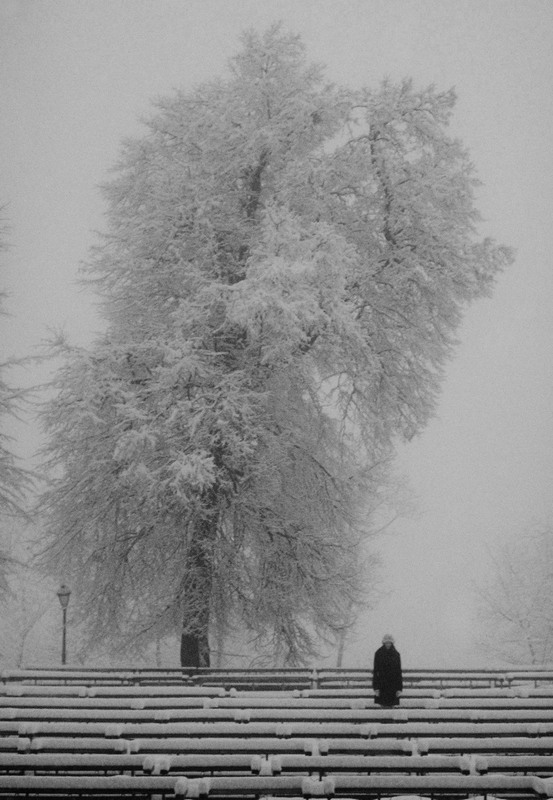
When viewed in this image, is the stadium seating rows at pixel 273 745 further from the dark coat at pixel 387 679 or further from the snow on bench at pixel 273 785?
the dark coat at pixel 387 679

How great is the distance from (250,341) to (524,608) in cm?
2397

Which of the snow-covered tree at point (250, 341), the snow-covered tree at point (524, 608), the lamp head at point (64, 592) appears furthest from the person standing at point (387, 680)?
the snow-covered tree at point (524, 608)

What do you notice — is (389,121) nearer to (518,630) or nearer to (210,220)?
(210,220)

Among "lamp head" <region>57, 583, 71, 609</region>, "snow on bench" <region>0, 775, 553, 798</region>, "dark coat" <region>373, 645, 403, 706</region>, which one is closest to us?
"snow on bench" <region>0, 775, 553, 798</region>

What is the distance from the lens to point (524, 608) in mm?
31406

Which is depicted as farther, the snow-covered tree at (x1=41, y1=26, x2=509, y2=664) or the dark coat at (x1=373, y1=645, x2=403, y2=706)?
the snow-covered tree at (x1=41, y1=26, x2=509, y2=664)

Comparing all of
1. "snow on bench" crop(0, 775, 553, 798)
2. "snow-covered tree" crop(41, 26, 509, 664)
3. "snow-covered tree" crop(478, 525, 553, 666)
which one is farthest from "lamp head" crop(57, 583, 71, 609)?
"snow-covered tree" crop(478, 525, 553, 666)

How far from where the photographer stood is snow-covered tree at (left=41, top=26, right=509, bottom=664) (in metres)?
13.7

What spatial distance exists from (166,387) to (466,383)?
187399 millimetres

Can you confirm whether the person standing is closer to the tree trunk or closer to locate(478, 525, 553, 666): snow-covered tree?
the tree trunk

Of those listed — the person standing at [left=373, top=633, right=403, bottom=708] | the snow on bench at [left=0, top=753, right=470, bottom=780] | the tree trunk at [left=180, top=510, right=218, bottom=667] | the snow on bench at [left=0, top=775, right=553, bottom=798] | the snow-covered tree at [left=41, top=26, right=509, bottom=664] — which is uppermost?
the snow-covered tree at [left=41, top=26, right=509, bottom=664]

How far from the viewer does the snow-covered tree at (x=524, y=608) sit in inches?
1171

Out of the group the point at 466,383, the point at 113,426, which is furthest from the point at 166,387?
the point at 466,383

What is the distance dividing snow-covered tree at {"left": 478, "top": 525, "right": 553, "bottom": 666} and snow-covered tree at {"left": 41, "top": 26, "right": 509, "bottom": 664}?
17.6 metres
